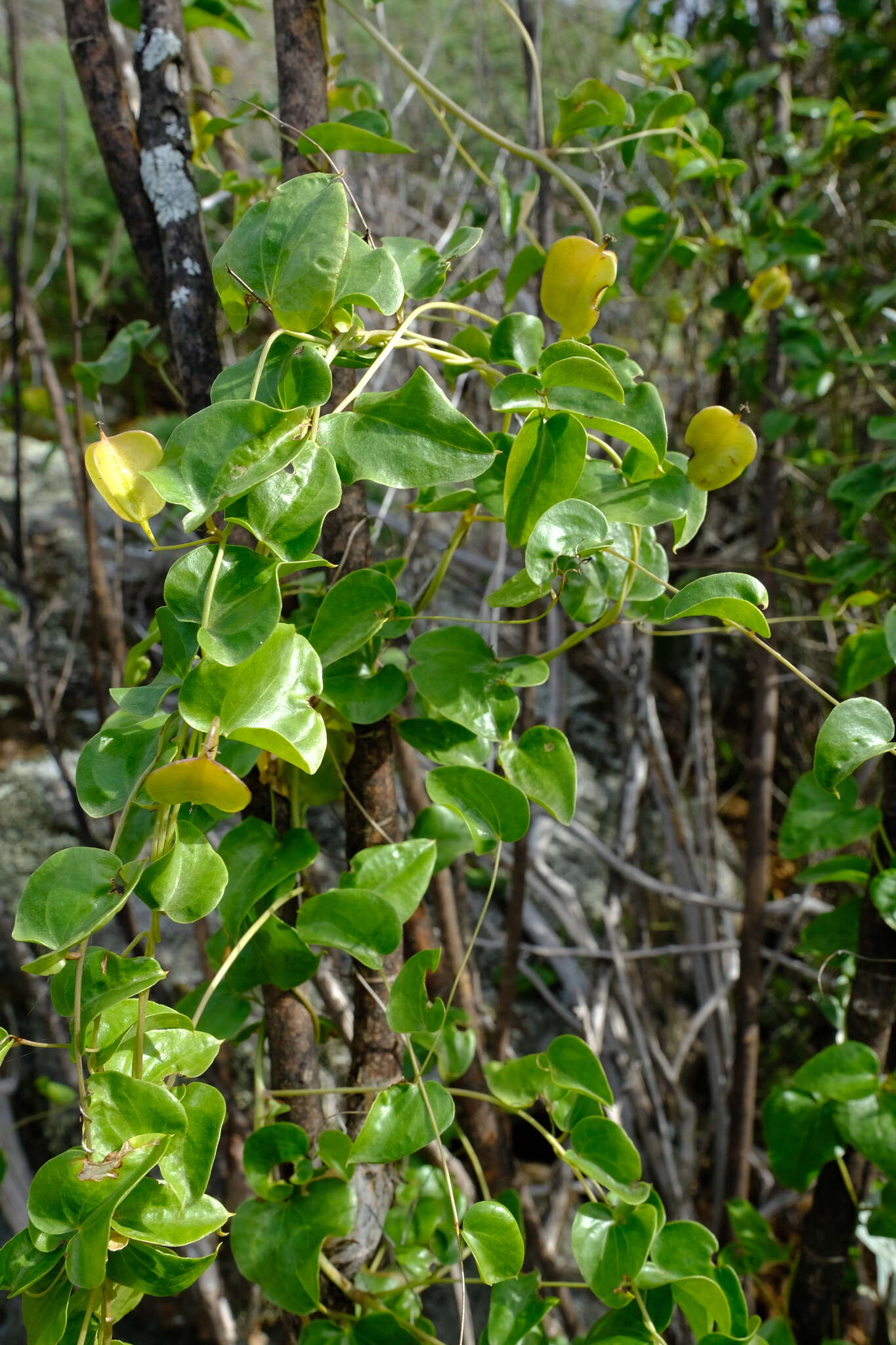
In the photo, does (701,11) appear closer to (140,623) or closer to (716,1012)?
(140,623)

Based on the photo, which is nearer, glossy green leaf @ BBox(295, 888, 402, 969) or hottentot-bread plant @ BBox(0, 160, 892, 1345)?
hottentot-bread plant @ BBox(0, 160, 892, 1345)

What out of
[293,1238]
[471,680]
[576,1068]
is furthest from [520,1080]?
[471,680]

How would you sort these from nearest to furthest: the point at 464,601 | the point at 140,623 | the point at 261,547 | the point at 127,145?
the point at 261,547
the point at 127,145
the point at 140,623
the point at 464,601

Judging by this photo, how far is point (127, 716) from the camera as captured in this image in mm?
433

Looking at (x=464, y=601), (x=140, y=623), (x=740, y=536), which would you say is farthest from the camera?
(x=464, y=601)

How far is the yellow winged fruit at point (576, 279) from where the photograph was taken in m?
0.48

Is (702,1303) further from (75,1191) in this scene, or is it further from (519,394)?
(519,394)

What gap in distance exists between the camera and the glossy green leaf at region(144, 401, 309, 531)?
36 centimetres

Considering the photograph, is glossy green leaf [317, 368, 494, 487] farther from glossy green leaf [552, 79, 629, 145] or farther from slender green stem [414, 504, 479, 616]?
glossy green leaf [552, 79, 629, 145]

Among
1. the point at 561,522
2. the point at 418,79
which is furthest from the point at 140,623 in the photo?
the point at 561,522

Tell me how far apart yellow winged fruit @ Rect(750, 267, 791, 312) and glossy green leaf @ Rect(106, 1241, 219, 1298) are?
2.98 feet

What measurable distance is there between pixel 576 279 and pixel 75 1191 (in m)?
0.48

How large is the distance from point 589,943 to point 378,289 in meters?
0.93

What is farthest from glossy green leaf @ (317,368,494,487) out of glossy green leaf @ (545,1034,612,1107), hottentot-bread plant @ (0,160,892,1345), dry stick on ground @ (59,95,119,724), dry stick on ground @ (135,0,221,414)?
dry stick on ground @ (59,95,119,724)
